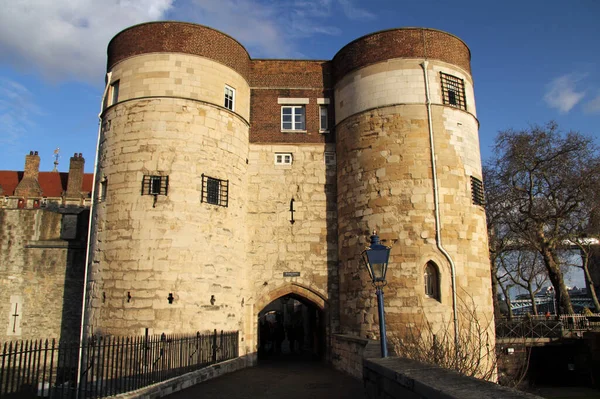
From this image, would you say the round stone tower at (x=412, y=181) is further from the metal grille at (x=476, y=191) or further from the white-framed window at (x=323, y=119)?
the white-framed window at (x=323, y=119)

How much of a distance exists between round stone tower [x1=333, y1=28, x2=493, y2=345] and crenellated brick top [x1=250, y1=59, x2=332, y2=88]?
1502 millimetres

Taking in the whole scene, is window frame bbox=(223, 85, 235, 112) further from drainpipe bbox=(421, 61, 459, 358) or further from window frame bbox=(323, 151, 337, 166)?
drainpipe bbox=(421, 61, 459, 358)

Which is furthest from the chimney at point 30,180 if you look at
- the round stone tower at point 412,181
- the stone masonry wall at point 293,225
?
the round stone tower at point 412,181

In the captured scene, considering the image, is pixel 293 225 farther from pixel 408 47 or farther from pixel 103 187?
pixel 408 47

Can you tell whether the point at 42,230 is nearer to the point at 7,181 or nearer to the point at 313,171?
the point at 313,171

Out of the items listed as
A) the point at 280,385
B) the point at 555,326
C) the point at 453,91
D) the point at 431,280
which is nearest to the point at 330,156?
the point at 453,91

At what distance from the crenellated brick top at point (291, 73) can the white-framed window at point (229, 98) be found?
5.62ft

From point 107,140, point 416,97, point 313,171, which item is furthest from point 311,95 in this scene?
point 107,140

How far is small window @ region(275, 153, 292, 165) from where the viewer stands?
20.0m

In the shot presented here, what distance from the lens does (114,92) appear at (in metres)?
18.5

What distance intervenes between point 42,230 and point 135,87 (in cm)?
766

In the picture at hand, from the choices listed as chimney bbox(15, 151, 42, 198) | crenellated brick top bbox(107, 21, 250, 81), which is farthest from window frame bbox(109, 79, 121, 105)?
chimney bbox(15, 151, 42, 198)

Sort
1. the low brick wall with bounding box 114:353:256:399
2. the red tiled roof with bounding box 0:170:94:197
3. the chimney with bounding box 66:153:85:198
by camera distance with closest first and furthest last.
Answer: the low brick wall with bounding box 114:353:256:399
the chimney with bounding box 66:153:85:198
the red tiled roof with bounding box 0:170:94:197

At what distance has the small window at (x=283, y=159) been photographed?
20.0 m
